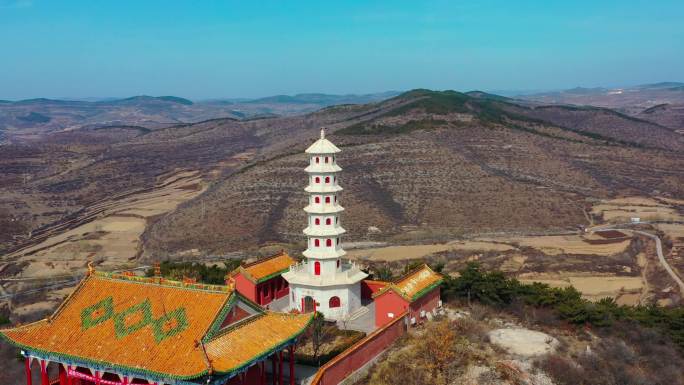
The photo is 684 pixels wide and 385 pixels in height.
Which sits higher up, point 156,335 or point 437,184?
point 156,335

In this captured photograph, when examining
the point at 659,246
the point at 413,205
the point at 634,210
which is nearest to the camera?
the point at 659,246

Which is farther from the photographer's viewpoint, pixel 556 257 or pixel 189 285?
Result: pixel 556 257

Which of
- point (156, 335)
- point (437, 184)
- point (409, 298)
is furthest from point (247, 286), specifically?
point (437, 184)

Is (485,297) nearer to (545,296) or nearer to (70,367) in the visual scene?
(545,296)

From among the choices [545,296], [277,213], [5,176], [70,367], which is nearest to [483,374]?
[545,296]

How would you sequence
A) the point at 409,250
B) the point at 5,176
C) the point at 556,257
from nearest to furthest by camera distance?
1. the point at 556,257
2. the point at 409,250
3. the point at 5,176

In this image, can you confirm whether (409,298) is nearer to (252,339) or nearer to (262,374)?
(262,374)

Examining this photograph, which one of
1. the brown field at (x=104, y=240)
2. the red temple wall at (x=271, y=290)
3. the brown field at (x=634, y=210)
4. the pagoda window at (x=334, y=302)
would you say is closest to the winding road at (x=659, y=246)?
the brown field at (x=634, y=210)

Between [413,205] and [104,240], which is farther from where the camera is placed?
[413,205]
